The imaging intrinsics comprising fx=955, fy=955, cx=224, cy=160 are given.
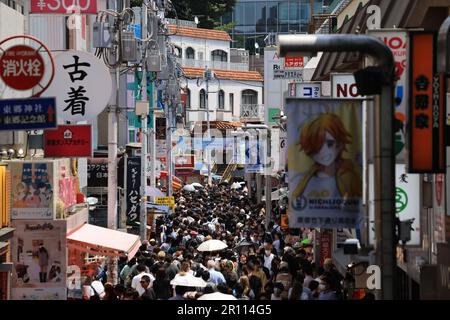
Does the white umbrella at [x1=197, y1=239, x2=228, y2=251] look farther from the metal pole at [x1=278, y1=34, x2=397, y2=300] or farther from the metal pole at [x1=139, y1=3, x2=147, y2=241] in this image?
the metal pole at [x1=278, y1=34, x2=397, y2=300]

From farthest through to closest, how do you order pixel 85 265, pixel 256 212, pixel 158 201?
1. pixel 256 212
2. pixel 158 201
3. pixel 85 265

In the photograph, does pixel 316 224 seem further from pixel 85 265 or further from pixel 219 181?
pixel 219 181

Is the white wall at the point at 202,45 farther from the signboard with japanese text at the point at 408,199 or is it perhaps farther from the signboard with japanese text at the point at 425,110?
the signboard with japanese text at the point at 425,110

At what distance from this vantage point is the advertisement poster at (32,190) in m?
15.4

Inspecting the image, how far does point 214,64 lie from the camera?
78.1m

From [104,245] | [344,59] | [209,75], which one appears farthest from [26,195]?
[209,75]

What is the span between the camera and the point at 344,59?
2186 centimetres

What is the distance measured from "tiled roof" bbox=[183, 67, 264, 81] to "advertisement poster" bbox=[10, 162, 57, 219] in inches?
2323

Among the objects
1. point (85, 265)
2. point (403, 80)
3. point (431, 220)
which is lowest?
point (85, 265)

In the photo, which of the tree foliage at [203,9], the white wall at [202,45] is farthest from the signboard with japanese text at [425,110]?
the tree foliage at [203,9]

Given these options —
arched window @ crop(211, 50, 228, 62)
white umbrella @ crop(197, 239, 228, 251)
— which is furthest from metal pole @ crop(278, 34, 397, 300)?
arched window @ crop(211, 50, 228, 62)

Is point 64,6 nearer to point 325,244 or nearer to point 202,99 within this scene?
point 325,244

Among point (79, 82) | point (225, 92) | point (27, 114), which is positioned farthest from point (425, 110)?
point (225, 92)

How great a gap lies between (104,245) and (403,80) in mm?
7624
